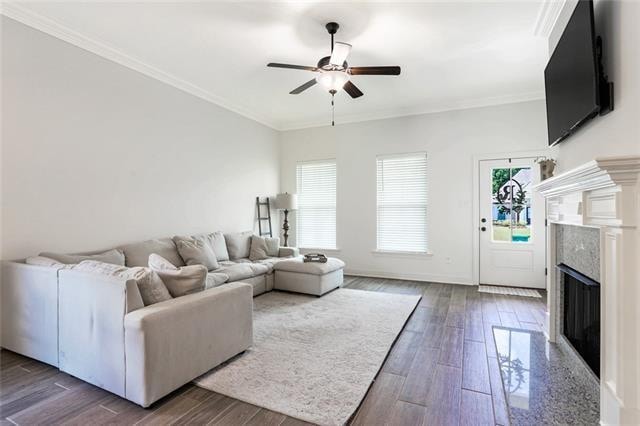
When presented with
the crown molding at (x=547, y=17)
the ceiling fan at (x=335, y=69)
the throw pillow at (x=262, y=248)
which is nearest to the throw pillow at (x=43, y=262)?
the ceiling fan at (x=335, y=69)

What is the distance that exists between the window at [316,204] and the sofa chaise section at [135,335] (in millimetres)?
4063

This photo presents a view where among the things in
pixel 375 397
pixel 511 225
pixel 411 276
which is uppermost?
pixel 511 225

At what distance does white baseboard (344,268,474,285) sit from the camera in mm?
5363

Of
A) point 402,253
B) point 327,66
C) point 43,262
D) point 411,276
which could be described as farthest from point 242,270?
point 411,276

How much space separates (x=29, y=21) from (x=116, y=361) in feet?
10.4

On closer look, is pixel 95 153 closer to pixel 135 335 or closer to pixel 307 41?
pixel 135 335

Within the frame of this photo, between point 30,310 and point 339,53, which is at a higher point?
point 339,53

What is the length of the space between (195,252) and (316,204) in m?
3.05

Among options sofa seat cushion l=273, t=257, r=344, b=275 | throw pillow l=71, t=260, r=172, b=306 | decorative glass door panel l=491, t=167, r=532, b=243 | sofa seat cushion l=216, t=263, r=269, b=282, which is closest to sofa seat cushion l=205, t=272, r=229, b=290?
sofa seat cushion l=216, t=263, r=269, b=282

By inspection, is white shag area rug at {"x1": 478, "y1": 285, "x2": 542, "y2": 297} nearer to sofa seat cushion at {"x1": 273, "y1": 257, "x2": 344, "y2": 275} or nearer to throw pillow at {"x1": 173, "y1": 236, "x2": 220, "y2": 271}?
sofa seat cushion at {"x1": 273, "y1": 257, "x2": 344, "y2": 275}

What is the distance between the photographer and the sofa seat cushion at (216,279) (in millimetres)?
3602

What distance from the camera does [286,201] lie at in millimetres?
6242

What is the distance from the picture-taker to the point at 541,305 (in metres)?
4.14

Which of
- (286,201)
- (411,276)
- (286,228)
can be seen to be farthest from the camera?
(286,228)
